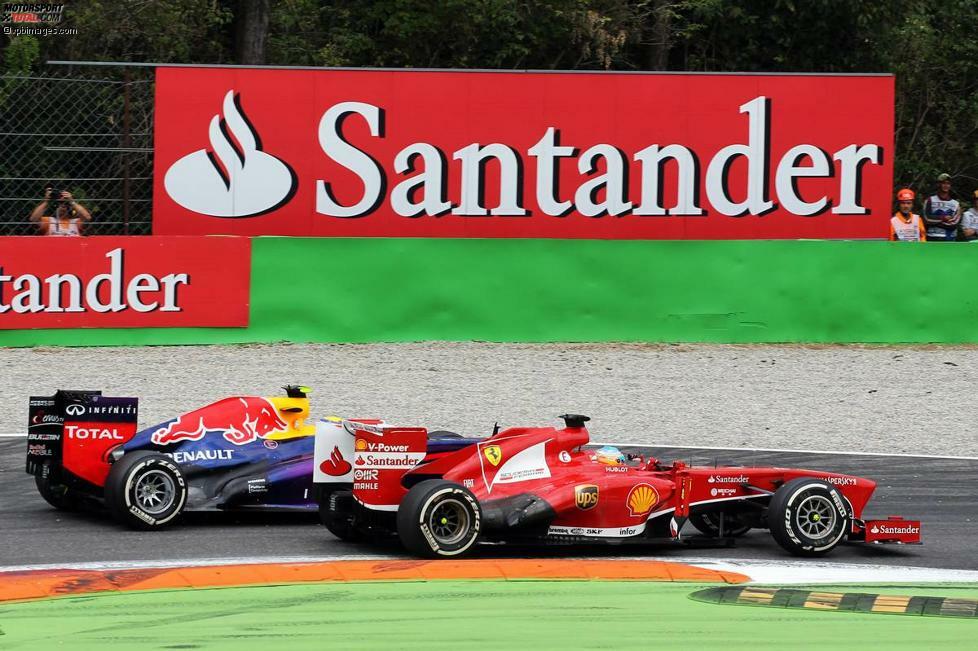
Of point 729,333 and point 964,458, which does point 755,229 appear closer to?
point 729,333

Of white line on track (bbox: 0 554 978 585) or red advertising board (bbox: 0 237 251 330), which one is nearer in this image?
white line on track (bbox: 0 554 978 585)

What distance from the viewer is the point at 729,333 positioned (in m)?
18.1

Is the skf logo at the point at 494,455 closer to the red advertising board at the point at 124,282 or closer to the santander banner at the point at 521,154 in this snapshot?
the red advertising board at the point at 124,282

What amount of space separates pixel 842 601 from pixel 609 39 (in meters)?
19.5

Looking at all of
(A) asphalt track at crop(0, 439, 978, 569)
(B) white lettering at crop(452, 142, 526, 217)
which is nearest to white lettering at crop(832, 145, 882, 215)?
(B) white lettering at crop(452, 142, 526, 217)

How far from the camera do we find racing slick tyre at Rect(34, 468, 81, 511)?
987cm

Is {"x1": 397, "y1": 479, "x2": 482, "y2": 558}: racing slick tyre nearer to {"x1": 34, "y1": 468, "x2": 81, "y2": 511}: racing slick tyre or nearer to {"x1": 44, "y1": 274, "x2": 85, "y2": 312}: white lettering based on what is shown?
{"x1": 34, "y1": 468, "x2": 81, "y2": 511}: racing slick tyre

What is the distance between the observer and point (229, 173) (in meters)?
18.0

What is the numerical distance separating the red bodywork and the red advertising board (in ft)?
28.0

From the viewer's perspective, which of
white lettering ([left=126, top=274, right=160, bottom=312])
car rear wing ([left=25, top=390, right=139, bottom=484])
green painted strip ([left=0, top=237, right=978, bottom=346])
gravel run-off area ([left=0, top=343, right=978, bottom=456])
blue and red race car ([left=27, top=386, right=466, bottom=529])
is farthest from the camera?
green painted strip ([left=0, top=237, right=978, bottom=346])

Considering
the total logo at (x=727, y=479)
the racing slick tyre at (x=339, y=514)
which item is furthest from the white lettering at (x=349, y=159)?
the total logo at (x=727, y=479)

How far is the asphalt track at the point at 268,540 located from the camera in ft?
29.6

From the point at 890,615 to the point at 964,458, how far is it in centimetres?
556

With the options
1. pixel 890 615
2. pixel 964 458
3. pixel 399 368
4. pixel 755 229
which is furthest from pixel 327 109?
pixel 890 615
